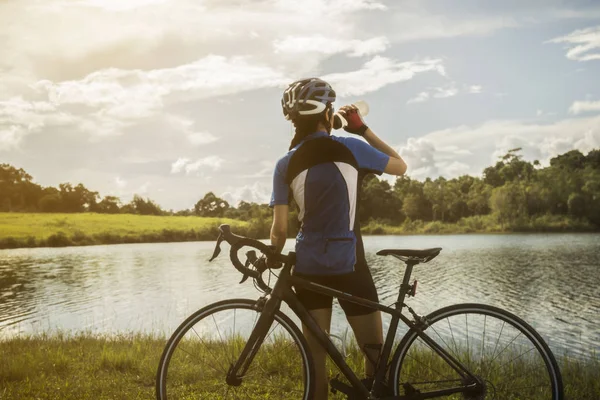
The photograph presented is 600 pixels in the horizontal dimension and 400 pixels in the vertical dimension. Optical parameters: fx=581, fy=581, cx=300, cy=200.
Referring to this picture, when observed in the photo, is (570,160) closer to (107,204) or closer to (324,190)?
(107,204)

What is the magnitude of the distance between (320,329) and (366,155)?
99cm

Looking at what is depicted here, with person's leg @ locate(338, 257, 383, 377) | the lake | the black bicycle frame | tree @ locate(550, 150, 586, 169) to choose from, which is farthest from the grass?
person's leg @ locate(338, 257, 383, 377)

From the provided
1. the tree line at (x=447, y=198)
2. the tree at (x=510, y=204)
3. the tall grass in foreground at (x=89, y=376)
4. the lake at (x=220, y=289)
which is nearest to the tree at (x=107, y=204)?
the tree line at (x=447, y=198)

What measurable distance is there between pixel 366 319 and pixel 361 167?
0.86 meters

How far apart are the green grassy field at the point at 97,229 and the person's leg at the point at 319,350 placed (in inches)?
2074

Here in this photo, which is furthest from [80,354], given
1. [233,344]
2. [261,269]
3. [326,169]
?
[326,169]

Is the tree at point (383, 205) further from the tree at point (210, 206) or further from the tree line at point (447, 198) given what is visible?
the tree at point (210, 206)

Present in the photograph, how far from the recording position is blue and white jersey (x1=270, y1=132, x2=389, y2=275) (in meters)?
3.08

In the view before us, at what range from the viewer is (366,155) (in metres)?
3.17

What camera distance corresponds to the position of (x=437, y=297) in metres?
24.2

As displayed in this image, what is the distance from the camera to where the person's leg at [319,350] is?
128 inches

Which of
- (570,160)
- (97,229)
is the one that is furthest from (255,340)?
(570,160)

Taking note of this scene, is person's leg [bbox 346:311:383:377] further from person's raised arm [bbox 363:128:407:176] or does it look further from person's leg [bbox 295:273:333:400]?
person's raised arm [bbox 363:128:407:176]

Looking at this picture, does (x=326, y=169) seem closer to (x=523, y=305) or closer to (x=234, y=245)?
(x=234, y=245)
